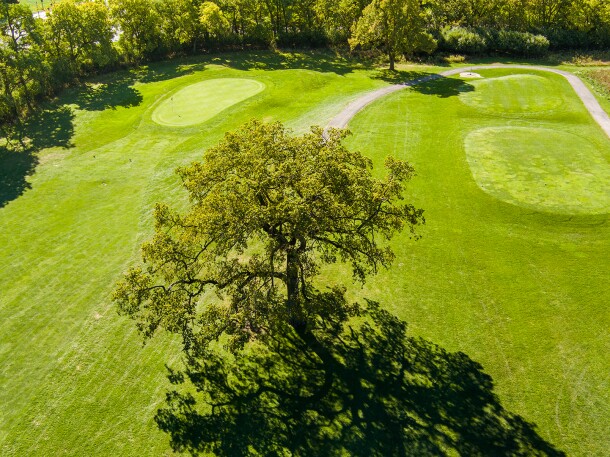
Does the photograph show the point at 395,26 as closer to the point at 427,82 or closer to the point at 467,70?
the point at 427,82

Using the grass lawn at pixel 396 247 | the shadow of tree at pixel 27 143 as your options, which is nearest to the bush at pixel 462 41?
the grass lawn at pixel 396 247

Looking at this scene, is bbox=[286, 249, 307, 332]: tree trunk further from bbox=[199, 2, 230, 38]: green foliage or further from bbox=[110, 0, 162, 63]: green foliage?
bbox=[110, 0, 162, 63]: green foliage

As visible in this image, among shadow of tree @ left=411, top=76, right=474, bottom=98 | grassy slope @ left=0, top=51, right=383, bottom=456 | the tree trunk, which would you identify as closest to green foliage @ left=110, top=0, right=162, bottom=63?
grassy slope @ left=0, top=51, right=383, bottom=456

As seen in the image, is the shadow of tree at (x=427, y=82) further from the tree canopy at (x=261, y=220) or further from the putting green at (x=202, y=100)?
the tree canopy at (x=261, y=220)

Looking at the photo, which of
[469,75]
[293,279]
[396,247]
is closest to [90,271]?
[293,279]

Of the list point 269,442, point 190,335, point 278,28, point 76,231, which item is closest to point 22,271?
point 76,231

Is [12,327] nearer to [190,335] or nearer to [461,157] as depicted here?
[190,335]
